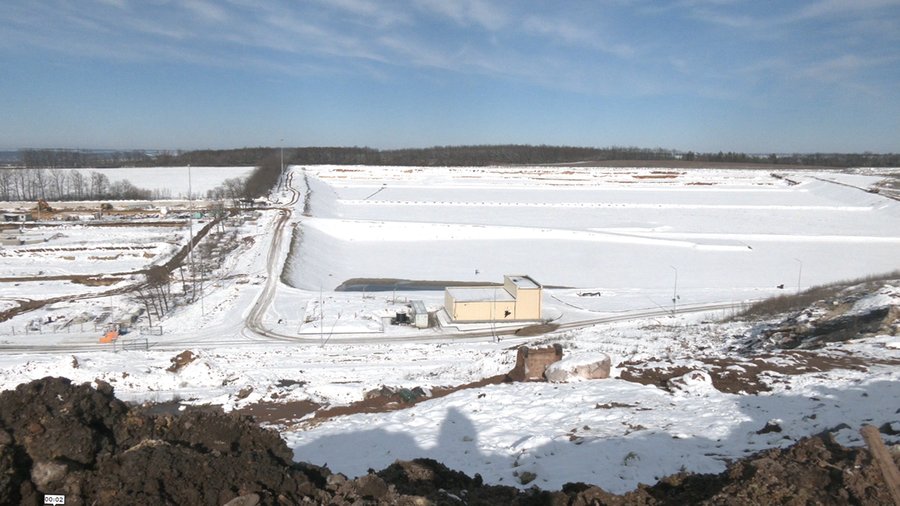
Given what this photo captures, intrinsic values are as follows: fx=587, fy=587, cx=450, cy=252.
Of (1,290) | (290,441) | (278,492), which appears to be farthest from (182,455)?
(1,290)

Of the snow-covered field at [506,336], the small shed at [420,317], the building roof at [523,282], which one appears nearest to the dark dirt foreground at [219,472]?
the snow-covered field at [506,336]

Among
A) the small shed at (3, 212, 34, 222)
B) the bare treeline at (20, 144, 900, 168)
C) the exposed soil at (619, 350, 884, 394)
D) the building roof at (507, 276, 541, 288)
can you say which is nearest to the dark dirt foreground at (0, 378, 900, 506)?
the exposed soil at (619, 350, 884, 394)

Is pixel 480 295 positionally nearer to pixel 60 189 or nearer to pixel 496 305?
pixel 496 305

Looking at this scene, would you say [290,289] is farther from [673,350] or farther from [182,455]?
[182,455]

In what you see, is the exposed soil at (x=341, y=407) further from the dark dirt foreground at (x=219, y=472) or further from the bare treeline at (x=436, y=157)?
the bare treeline at (x=436, y=157)

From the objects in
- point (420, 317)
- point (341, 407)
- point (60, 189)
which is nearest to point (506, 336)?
point (420, 317)

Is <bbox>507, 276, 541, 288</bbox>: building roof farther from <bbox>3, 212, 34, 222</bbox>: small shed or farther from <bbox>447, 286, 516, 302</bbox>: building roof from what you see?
<bbox>3, 212, 34, 222</bbox>: small shed

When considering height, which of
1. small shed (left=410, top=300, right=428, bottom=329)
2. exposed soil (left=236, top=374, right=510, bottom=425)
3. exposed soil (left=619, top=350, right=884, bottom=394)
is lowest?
small shed (left=410, top=300, right=428, bottom=329)

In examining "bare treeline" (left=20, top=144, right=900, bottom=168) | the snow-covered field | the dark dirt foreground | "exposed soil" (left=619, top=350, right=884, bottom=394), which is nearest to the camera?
the dark dirt foreground
